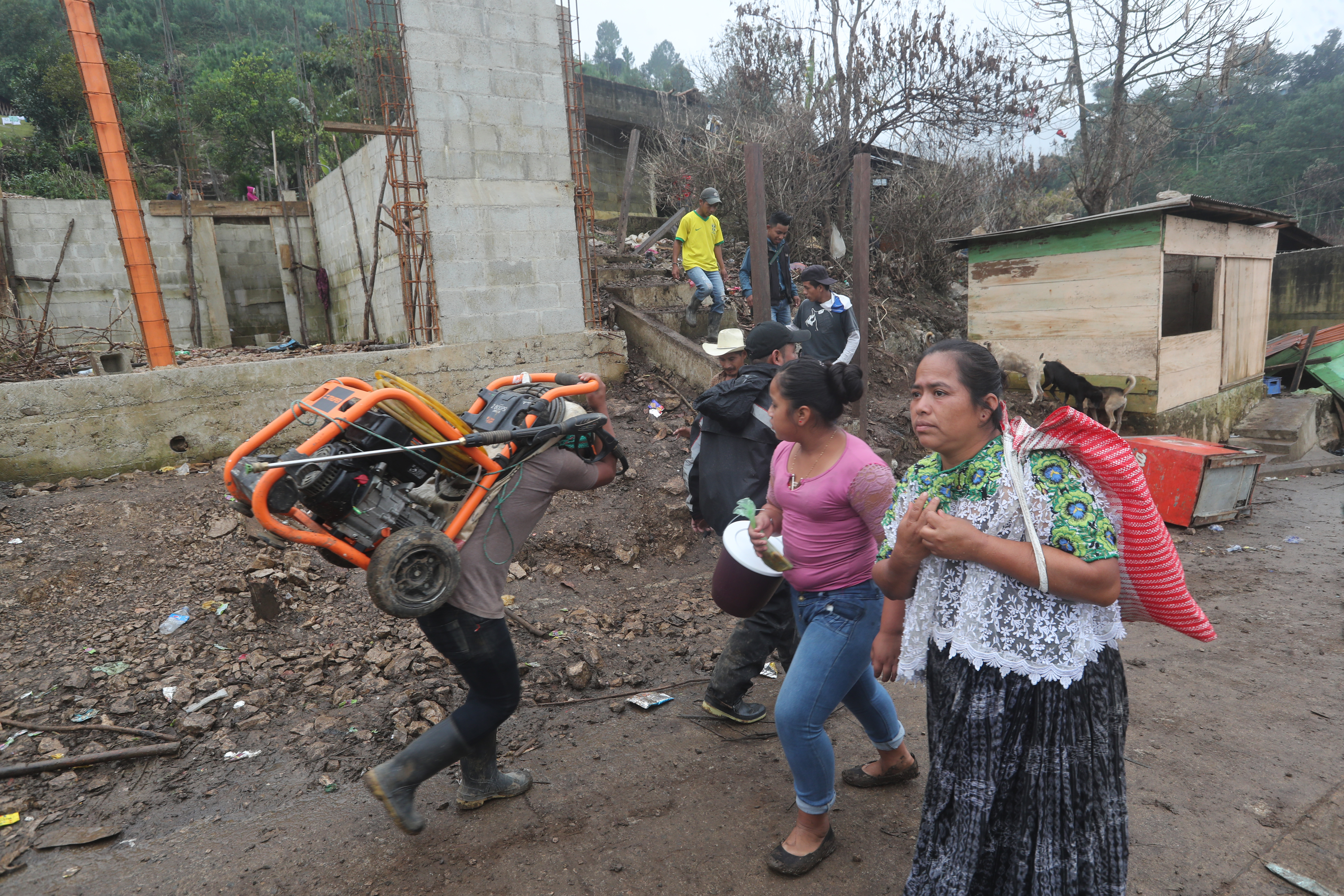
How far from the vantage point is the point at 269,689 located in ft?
11.9

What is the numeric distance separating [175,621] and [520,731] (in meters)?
2.27

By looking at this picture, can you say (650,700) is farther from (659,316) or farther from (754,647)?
(659,316)

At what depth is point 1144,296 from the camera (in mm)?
8125

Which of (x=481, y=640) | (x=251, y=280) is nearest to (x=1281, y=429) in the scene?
(x=481, y=640)

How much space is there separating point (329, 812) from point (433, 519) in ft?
4.40

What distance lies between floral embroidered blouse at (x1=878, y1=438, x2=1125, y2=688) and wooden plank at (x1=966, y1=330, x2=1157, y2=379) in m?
7.22

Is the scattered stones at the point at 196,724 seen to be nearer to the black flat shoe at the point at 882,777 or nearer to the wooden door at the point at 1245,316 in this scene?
the black flat shoe at the point at 882,777

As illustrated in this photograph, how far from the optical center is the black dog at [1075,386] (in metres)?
8.57

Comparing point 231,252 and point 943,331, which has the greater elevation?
point 231,252

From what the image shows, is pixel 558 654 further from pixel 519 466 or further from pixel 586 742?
pixel 519 466

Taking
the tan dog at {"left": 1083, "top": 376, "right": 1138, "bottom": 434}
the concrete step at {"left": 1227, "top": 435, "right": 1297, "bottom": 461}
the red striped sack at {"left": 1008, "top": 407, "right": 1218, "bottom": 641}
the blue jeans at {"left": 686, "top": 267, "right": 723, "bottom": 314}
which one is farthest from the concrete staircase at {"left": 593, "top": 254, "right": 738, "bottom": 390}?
the concrete step at {"left": 1227, "top": 435, "right": 1297, "bottom": 461}

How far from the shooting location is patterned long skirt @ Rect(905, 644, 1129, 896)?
1.63 meters

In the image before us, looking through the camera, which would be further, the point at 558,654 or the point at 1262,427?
the point at 1262,427

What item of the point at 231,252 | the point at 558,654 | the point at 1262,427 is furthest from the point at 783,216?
the point at 231,252
